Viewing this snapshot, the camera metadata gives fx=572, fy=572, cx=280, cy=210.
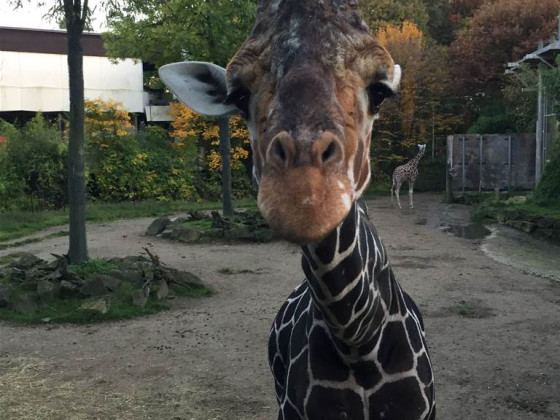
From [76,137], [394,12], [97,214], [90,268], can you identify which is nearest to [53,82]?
[97,214]

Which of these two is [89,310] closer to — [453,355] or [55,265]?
[55,265]

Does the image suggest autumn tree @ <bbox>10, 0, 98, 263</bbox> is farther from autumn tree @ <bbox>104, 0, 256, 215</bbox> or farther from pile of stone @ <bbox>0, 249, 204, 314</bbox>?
autumn tree @ <bbox>104, 0, 256, 215</bbox>

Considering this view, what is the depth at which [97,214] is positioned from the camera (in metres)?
18.2

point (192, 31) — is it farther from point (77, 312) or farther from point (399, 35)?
point (399, 35)

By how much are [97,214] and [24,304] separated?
1084 cm

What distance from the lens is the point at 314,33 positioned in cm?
175

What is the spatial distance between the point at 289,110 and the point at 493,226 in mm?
14198

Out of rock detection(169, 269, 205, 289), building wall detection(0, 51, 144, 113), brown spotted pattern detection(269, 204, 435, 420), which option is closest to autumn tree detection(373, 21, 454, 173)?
building wall detection(0, 51, 144, 113)

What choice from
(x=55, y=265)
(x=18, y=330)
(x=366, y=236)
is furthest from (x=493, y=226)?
(x=366, y=236)

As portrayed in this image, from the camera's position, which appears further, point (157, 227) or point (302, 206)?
point (157, 227)

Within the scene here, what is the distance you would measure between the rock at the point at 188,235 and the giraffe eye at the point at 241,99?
1153 cm

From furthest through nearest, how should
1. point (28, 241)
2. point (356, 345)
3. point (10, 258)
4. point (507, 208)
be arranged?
point (507, 208)
point (28, 241)
point (10, 258)
point (356, 345)

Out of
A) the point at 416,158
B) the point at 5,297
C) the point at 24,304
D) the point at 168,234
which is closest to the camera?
the point at 24,304

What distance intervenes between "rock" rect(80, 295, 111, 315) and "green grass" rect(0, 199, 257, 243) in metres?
7.23
